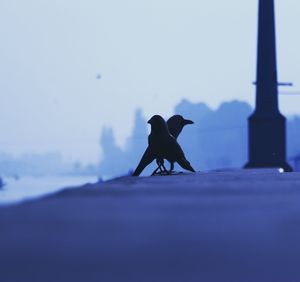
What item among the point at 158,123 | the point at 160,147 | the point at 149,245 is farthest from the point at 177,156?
the point at 149,245

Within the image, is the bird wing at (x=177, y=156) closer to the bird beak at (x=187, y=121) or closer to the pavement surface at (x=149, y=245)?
the bird beak at (x=187, y=121)

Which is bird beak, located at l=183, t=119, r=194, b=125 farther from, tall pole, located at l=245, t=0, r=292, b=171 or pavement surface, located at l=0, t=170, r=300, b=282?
tall pole, located at l=245, t=0, r=292, b=171

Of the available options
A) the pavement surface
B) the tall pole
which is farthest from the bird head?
the tall pole

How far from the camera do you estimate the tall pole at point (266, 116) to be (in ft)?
91.6

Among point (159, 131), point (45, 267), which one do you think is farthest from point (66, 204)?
point (159, 131)

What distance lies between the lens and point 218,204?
4.33 metres

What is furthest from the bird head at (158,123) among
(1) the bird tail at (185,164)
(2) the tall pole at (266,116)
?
(2) the tall pole at (266,116)

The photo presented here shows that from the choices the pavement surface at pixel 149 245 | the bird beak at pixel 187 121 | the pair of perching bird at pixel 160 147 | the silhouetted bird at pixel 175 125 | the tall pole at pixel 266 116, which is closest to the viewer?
the pavement surface at pixel 149 245

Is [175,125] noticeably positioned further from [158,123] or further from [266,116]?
[266,116]

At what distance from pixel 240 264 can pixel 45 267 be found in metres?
0.68

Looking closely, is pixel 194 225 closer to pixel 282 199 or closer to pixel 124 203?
pixel 124 203

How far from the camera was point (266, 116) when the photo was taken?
27969mm

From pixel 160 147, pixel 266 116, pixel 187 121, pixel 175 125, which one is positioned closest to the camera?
pixel 160 147

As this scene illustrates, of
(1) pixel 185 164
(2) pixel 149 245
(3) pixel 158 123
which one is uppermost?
(3) pixel 158 123
